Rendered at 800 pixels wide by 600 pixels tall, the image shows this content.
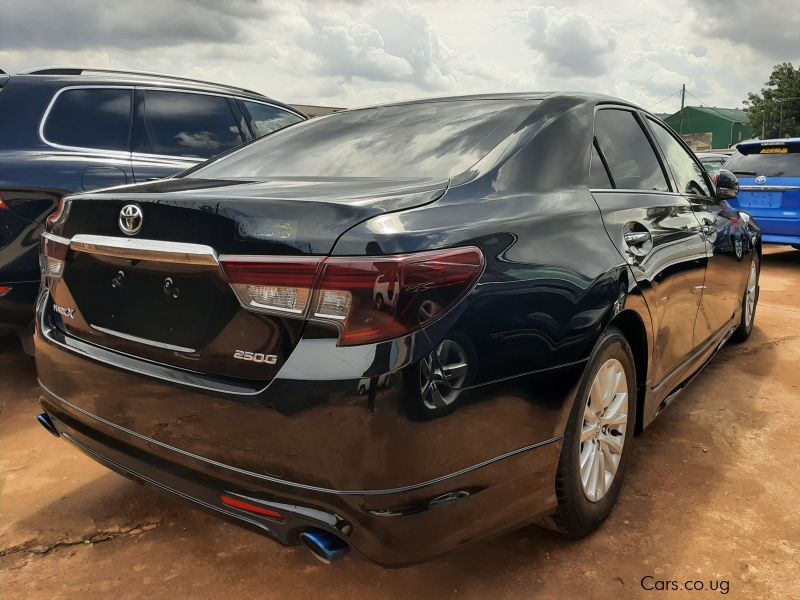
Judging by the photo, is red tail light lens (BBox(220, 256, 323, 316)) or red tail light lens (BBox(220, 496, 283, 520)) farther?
red tail light lens (BBox(220, 496, 283, 520))

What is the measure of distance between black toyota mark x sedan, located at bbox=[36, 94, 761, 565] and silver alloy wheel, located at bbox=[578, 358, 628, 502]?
0.5 inches

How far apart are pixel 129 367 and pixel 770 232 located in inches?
311

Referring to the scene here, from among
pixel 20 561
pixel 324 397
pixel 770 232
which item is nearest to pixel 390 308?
pixel 324 397

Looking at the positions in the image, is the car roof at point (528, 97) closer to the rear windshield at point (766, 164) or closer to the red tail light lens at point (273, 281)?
the red tail light lens at point (273, 281)

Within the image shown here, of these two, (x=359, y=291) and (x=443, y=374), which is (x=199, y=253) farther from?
(x=443, y=374)

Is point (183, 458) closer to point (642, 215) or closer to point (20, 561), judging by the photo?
point (20, 561)

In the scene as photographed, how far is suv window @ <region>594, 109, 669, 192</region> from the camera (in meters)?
2.61

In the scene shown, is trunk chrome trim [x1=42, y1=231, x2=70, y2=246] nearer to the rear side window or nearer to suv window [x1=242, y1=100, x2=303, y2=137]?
the rear side window

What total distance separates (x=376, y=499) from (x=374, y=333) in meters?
0.40

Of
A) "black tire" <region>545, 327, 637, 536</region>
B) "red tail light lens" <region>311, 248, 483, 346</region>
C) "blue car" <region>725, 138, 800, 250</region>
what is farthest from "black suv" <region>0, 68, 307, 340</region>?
"blue car" <region>725, 138, 800, 250</region>

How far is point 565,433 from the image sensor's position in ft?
6.45

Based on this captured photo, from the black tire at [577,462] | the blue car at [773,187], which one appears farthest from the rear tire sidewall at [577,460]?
the blue car at [773,187]

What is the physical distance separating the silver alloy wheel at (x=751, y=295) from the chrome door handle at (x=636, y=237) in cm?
232

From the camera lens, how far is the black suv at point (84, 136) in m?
3.41
